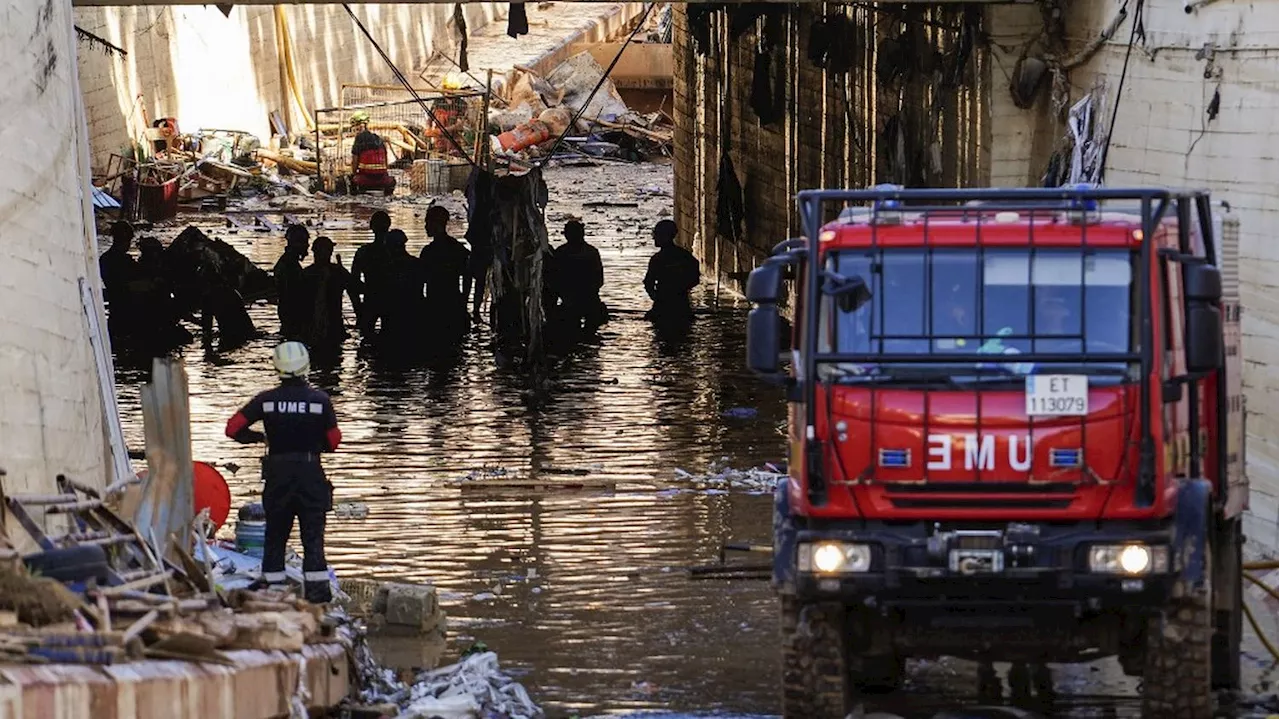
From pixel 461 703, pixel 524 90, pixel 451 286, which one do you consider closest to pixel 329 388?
pixel 451 286

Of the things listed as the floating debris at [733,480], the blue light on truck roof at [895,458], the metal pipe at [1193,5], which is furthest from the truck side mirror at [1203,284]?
the floating debris at [733,480]

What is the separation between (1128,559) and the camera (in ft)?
28.6

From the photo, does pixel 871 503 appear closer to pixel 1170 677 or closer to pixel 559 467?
pixel 1170 677

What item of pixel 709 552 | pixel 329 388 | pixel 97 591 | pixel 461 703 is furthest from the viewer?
pixel 329 388

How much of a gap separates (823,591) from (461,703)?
186cm

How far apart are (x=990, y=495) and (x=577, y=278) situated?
578 inches

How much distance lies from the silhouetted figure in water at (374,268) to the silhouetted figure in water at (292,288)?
0.55 metres

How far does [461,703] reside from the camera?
984 centimetres

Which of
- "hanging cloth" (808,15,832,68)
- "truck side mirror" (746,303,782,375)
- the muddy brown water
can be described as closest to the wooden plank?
the muddy brown water

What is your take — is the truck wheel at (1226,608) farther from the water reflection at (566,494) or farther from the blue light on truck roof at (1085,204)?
the water reflection at (566,494)

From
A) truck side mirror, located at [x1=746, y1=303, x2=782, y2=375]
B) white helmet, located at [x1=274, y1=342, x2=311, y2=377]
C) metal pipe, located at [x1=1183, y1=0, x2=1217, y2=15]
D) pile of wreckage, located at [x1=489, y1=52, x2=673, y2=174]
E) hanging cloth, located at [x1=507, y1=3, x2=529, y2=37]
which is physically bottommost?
pile of wreckage, located at [x1=489, y1=52, x2=673, y2=174]

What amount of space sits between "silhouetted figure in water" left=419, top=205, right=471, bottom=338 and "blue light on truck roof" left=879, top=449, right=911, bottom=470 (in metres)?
14.2

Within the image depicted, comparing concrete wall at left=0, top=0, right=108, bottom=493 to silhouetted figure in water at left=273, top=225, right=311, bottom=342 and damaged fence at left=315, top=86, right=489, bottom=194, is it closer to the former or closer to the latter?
silhouetted figure in water at left=273, top=225, right=311, bottom=342

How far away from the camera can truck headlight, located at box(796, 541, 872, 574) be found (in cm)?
884
